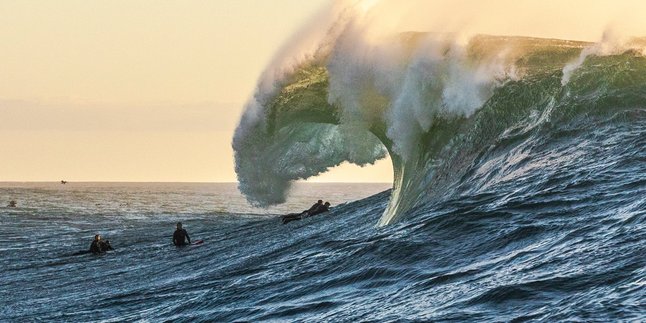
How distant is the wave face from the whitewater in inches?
1.7

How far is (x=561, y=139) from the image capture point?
55.1 ft

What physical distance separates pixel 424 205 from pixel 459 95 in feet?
10.9

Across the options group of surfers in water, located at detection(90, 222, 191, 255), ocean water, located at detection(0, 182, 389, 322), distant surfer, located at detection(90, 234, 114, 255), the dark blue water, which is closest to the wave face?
the dark blue water

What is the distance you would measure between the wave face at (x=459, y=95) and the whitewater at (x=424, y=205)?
0.14ft

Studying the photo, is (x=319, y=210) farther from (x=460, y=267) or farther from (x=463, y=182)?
(x=460, y=267)

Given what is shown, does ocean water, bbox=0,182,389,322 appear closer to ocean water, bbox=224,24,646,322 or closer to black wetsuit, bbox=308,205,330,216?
ocean water, bbox=224,24,646,322

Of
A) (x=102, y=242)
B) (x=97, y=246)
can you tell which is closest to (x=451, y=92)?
(x=97, y=246)

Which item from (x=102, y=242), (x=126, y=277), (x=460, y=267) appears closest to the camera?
(x=460, y=267)

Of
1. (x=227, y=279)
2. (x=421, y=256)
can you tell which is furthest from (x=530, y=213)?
(x=227, y=279)

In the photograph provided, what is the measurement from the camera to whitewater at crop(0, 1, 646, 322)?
10086mm

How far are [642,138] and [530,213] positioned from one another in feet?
11.4

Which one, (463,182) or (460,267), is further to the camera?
(463,182)

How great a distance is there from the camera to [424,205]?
1719 cm

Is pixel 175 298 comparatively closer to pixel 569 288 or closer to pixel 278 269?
pixel 278 269
